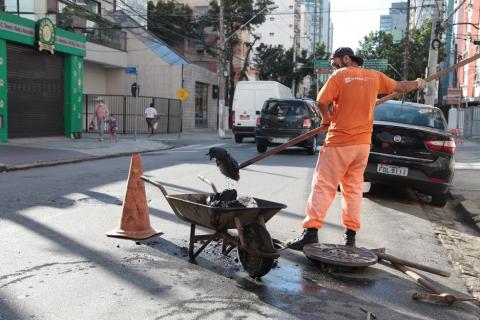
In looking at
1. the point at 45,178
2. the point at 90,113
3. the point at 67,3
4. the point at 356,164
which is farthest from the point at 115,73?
the point at 356,164

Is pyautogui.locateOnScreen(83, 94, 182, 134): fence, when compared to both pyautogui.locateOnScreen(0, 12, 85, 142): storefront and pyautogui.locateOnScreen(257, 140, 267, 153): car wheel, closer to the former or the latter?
pyautogui.locateOnScreen(0, 12, 85, 142): storefront

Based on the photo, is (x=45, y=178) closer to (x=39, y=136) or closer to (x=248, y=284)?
(x=248, y=284)

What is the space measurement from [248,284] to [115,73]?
102ft

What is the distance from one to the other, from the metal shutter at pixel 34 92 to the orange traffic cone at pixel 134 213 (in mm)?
15074

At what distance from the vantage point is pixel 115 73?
110ft

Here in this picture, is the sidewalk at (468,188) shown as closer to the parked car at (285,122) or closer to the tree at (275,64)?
the parked car at (285,122)

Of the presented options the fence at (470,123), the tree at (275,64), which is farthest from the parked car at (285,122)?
→ the tree at (275,64)

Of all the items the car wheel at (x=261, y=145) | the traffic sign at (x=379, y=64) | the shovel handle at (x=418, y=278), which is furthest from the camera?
the traffic sign at (x=379, y=64)

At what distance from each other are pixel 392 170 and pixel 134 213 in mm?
4188

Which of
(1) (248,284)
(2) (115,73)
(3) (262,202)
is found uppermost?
(2) (115,73)

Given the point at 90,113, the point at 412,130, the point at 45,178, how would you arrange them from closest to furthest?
the point at 412,130 → the point at 45,178 → the point at 90,113

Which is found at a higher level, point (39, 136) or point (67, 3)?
point (67, 3)

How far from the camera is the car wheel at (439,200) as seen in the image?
825 centimetres

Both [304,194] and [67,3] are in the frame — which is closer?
[304,194]
